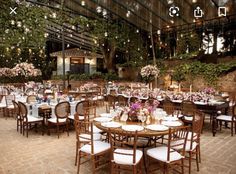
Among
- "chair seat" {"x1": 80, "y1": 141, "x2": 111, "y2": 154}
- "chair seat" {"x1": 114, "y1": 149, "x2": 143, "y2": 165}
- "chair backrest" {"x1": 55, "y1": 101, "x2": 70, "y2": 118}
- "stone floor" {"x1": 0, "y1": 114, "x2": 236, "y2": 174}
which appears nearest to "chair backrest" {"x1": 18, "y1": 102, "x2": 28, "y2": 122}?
"stone floor" {"x1": 0, "y1": 114, "x2": 236, "y2": 174}

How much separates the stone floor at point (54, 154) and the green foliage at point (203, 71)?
511 centimetres

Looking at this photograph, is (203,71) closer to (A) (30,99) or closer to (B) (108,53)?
(B) (108,53)

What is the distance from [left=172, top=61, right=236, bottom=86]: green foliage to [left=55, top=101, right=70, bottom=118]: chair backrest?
7620 millimetres

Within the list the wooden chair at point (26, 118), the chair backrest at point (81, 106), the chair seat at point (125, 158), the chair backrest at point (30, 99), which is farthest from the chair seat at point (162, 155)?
the chair backrest at point (30, 99)

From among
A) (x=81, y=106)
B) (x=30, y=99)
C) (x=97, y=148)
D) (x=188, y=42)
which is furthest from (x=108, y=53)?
(x=97, y=148)

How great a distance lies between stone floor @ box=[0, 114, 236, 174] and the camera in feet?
13.5

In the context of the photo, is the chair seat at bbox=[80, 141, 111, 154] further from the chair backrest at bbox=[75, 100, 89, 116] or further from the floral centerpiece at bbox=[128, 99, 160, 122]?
the chair backrest at bbox=[75, 100, 89, 116]

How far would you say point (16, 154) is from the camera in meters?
4.82

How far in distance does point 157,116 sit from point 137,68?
12.6 meters

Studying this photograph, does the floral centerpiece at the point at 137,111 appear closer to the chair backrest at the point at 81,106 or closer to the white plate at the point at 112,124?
the white plate at the point at 112,124

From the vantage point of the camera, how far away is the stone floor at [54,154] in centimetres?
410

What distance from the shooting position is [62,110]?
6055 millimetres

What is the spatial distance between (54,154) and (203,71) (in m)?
8.83

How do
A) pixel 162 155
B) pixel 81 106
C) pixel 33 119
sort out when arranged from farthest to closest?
pixel 81 106, pixel 33 119, pixel 162 155
